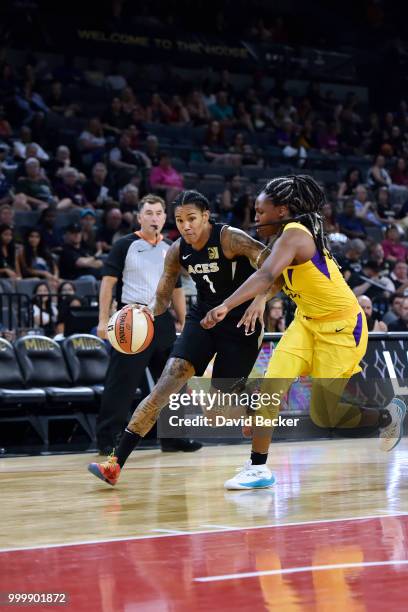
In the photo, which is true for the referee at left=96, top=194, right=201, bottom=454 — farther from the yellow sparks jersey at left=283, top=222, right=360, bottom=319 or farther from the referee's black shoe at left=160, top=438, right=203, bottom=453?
the yellow sparks jersey at left=283, top=222, right=360, bottom=319

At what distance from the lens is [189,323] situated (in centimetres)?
756

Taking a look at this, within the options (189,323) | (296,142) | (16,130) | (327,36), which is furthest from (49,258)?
(327,36)

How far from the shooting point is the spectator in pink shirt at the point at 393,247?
1786 centimetres

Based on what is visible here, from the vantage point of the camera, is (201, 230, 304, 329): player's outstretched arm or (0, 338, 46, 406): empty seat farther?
(0, 338, 46, 406): empty seat

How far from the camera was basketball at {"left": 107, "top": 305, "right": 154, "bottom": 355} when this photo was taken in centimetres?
737

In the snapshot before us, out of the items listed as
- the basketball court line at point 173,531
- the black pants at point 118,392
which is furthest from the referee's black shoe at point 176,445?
the basketball court line at point 173,531

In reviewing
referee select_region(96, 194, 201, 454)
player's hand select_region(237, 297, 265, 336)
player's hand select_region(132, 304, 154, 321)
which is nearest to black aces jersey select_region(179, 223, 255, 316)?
player's hand select_region(132, 304, 154, 321)

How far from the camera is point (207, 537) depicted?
212 inches

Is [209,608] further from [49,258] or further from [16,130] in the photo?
[16,130]

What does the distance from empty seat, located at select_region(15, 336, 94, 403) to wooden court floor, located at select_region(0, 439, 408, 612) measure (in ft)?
7.30

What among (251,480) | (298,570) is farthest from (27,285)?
(298,570)

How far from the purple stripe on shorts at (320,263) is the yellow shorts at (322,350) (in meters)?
0.30

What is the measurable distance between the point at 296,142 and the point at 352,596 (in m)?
18.8

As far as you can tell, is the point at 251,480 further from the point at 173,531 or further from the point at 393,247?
the point at 393,247
